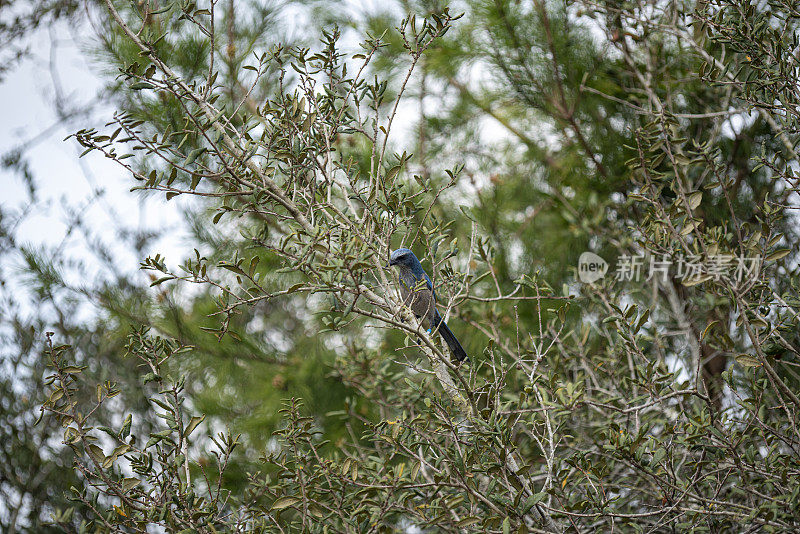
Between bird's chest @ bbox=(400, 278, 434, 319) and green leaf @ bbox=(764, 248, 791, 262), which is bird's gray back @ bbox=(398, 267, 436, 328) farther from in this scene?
green leaf @ bbox=(764, 248, 791, 262)

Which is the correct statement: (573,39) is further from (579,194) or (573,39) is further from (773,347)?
(773,347)

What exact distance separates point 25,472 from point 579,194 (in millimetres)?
3479

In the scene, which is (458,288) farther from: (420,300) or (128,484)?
(128,484)

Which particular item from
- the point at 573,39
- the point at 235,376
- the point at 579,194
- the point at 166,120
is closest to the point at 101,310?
the point at 235,376

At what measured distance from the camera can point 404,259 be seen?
2.12m

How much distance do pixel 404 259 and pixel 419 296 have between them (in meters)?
0.15

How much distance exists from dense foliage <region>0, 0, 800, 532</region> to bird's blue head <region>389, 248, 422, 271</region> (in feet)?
0.13

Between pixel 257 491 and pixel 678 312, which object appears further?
pixel 678 312

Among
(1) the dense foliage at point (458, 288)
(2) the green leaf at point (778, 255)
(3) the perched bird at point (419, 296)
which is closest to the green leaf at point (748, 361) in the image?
(1) the dense foliage at point (458, 288)

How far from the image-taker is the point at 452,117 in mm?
4023

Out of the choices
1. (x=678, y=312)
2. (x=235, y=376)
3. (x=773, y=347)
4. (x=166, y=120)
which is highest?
(x=166, y=120)

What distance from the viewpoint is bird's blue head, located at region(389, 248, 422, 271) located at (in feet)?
6.88

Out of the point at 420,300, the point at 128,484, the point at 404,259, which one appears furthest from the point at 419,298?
the point at 128,484

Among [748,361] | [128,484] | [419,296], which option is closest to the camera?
[128,484]
